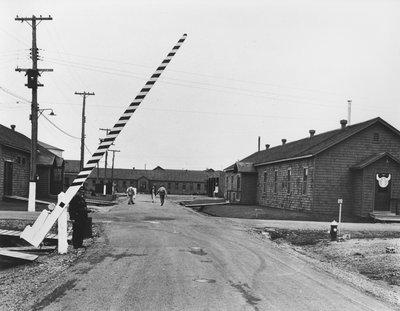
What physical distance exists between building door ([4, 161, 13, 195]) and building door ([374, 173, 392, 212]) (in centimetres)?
2404

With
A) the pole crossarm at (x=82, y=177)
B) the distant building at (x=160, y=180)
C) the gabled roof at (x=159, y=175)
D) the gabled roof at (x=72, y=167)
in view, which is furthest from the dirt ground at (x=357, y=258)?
the gabled roof at (x=72, y=167)

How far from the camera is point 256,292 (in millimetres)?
7082

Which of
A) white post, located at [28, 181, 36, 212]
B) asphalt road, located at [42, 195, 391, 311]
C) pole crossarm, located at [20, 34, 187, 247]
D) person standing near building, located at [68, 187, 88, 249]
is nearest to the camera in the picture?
asphalt road, located at [42, 195, 391, 311]

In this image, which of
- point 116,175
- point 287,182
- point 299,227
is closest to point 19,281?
point 299,227

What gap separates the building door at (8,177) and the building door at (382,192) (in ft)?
78.9

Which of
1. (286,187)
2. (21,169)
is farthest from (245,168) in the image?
(21,169)

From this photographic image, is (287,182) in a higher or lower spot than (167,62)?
lower

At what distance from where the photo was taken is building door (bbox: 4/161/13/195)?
1186 inches

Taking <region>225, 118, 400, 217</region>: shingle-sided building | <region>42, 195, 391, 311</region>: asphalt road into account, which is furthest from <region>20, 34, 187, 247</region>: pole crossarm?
<region>225, 118, 400, 217</region>: shingle-sided building

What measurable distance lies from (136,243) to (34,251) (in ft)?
9.26

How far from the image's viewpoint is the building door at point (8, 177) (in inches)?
1186

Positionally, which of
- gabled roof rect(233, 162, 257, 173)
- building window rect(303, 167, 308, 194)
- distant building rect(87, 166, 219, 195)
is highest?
gabled roof rect(233, 162, 257, 173)

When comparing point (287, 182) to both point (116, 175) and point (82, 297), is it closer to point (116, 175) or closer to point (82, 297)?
point (82, 297)

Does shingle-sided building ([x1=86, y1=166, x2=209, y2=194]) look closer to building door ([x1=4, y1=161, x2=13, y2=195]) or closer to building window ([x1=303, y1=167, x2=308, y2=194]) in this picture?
building door ([x1=4, y1=161, x2=13, y2=195])
